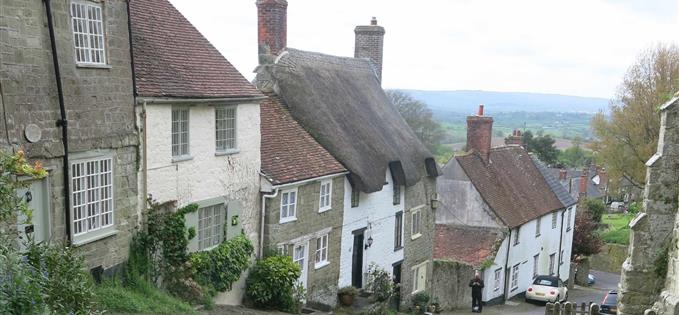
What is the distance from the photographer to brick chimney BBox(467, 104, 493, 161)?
30.5 meters

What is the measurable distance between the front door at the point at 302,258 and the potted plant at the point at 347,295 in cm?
212

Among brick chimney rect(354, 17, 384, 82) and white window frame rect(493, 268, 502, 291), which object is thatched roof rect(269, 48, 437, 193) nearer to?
brick chimney rect(354, 17, 384, 82)

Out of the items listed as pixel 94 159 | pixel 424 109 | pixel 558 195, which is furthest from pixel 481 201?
pixel 424 109

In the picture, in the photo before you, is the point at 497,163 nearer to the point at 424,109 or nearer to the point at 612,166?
the point at 612,166

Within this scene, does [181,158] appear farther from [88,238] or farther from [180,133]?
[88,238]

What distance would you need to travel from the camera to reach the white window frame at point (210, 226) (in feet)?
49.0

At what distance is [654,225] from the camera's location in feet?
39.6

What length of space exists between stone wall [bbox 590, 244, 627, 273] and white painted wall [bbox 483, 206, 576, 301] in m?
8.49

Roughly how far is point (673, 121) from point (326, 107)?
455 inches

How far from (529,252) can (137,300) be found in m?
23.8

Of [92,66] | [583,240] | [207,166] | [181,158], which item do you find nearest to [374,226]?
[207,166]

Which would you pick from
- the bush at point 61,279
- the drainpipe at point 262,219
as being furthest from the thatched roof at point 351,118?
the bush at point 61,279

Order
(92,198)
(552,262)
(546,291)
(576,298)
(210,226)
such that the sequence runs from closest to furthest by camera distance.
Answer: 1. (92,198)
2. (210,226)
3. (546,291)
4. (576,298)
5. (552,262)

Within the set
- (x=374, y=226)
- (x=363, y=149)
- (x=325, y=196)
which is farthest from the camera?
(x=374, y=226)
